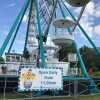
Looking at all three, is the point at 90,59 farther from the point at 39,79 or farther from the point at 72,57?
the point at 39,79

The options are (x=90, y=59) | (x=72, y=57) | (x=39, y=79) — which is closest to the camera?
(x=39, y=79)

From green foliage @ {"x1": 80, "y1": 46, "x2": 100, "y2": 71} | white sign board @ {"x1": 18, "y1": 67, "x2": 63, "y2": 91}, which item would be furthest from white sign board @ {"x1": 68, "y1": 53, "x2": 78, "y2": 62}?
green foliage @ {"x1": 80, "y1": 46, "x2": 100, "y2": 71}

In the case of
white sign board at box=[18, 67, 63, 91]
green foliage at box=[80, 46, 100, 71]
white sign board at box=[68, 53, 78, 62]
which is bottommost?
white sign board at box=[18, 67, 63, 91]

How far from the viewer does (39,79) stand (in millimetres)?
23266

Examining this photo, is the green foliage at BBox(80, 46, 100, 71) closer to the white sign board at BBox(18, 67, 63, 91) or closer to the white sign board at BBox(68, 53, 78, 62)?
the white sign board at BBox(68, 53, 78, 62)

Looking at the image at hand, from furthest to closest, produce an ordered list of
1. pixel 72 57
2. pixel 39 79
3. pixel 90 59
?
pixel 90 59, pixel 72 57, pixel 39 79

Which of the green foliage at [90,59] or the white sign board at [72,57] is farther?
the green foliage at [90,59]

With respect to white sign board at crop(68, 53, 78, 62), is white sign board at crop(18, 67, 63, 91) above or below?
below

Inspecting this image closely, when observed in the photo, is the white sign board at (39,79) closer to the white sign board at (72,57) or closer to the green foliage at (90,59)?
the white sign board at (72,57)

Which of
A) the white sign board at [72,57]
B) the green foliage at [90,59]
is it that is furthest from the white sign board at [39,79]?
the green foliage at [90,59]

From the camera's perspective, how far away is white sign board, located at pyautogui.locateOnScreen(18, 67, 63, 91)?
75.7 ft

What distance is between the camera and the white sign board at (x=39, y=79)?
2308 cm

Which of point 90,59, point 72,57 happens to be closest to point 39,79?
point 72,57

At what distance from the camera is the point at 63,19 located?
40.3 meters
